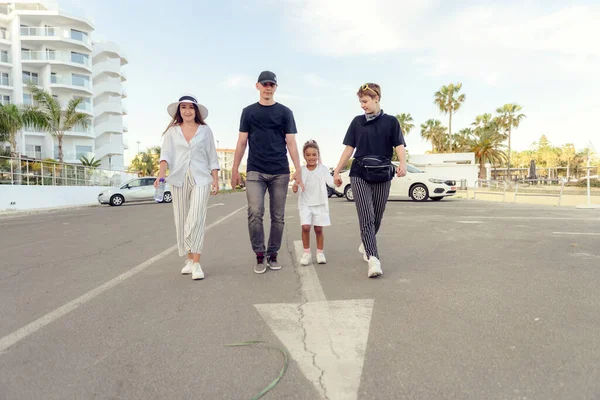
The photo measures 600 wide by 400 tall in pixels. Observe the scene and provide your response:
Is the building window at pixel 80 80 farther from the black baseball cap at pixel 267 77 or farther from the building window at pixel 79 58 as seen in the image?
the black baseball cap at pixel 267 77

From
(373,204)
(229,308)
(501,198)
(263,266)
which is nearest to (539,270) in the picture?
(373,204)

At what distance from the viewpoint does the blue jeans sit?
461 cm

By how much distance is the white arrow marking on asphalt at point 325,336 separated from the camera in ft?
7.11

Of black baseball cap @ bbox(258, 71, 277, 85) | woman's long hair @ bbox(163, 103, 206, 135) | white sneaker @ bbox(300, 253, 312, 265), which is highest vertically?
black baseball cap @ bbox(258, 71, 277, 85)

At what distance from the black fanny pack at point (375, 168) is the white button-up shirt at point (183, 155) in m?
1.50

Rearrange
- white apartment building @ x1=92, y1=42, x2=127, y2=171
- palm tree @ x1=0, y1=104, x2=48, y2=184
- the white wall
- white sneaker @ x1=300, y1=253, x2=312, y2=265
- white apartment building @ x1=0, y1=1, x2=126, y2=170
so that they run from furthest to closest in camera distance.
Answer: white apartment building @ x1=92, y1=42, x2=127, y2=171, white apartment building @ x1=0, y1=1, x2=126, y2=170, palm tree @ x1=0, y1=104, x2=48, y2=184, the white wall, white sneaker @ x1=300, y1=253, x2=312, y2=265

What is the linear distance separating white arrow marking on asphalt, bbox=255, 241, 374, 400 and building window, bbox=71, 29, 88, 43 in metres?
A: 59.3

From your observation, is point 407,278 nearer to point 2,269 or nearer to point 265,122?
point 265,122

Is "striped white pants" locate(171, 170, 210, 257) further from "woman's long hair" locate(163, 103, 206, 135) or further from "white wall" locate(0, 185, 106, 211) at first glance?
"white wall" locate(0, 185, 106, 211)

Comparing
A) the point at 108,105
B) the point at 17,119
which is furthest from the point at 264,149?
the point at 108,105

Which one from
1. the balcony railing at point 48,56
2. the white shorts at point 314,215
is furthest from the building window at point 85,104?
the white shorts at point 314,215

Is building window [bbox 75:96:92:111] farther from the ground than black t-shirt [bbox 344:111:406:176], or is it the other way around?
building window [bbox 75:96:92:111]

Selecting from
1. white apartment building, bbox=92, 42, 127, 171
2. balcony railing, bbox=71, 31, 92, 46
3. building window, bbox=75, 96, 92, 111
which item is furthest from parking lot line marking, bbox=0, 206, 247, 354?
white apartment building, bbox=92, 42, 127, 171

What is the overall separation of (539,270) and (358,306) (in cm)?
227
